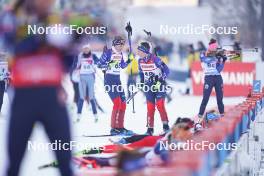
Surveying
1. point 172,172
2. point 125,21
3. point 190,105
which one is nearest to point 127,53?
point 125,21

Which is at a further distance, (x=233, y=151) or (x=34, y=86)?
(x=233, y=151)

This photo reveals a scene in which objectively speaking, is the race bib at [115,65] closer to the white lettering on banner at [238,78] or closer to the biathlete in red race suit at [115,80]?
the biathlete in red race suit at [115,80]

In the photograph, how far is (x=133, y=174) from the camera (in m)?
2.32

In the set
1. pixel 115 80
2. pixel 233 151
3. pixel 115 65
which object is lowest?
pixel 233 151

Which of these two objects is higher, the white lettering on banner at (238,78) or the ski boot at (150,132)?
the white lettering on banner at (238,78)

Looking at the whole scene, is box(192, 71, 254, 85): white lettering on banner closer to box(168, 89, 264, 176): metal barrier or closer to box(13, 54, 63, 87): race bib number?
box(168, 89, 264, 176): metal barrier

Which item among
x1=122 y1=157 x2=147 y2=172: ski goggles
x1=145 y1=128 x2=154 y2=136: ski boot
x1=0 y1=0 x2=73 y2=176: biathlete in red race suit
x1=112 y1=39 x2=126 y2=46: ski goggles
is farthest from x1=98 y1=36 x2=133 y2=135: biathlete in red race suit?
x1=122 y1=157 x2=147 y2=172: ski goggles

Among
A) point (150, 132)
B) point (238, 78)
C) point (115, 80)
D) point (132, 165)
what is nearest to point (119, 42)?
point (115, 80)

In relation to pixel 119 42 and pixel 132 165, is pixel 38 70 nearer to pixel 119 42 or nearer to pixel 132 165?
pixel 132 165

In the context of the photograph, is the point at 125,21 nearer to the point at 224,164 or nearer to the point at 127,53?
the point at 127,53

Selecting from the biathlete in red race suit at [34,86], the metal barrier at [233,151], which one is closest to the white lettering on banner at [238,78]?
the metal barrier at [233,151]

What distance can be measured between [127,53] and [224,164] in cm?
324

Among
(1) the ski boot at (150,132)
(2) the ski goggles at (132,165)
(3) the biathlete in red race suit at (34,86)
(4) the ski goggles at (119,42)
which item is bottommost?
(2) the ski goggles at (132,165)

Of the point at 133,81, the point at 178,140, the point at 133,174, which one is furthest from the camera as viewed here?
the point at 133,81
